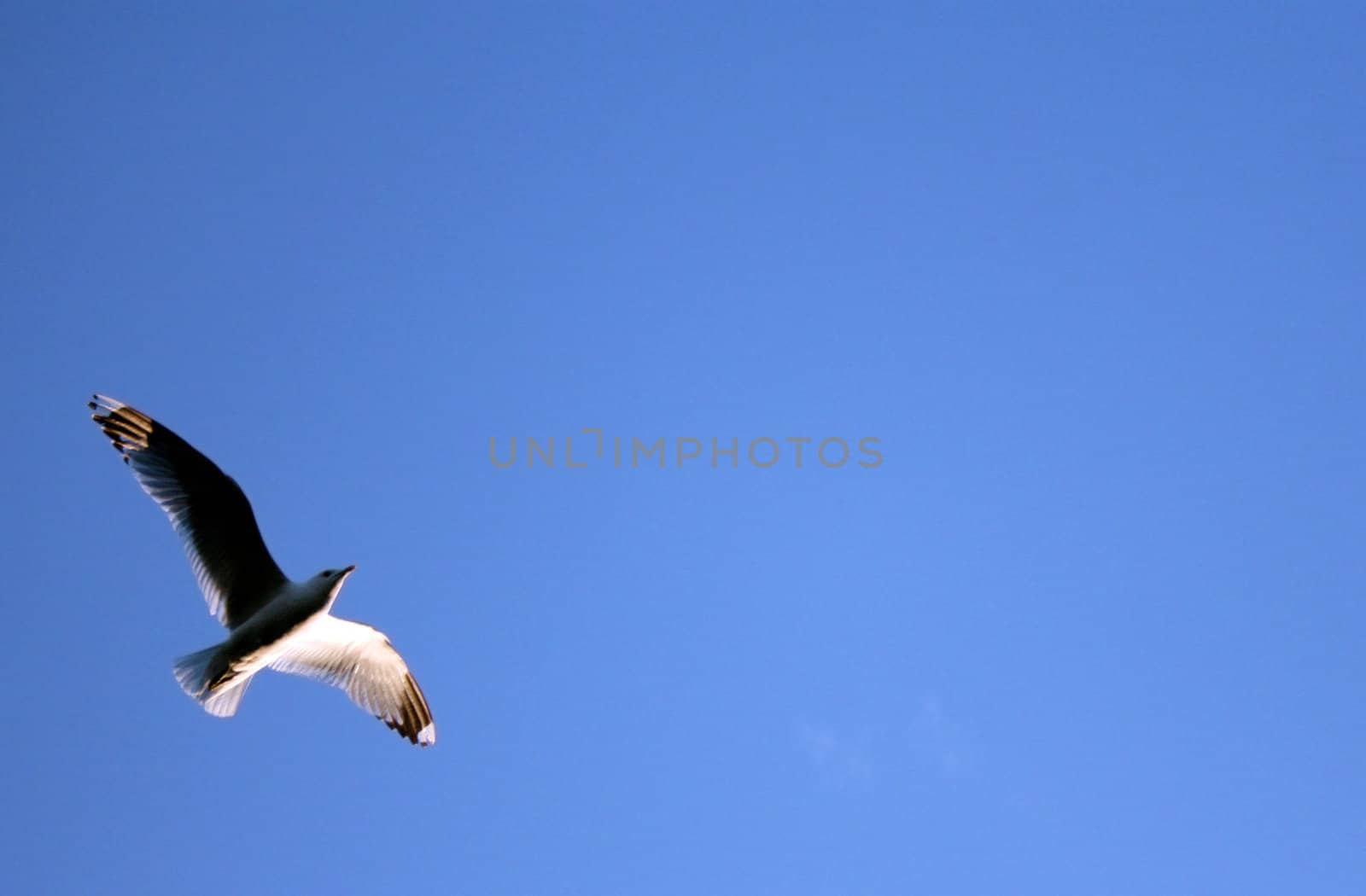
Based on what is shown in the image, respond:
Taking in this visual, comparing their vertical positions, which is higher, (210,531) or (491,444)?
(491,444)

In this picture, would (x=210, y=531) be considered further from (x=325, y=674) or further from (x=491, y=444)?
(x=491, y=444)

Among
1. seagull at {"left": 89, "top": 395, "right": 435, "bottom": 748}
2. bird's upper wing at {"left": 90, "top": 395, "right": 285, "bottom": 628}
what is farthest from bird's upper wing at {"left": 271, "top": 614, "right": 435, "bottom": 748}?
bird's upper wing at {"left": 90, "top": 395, "right": 285, "bottom": 628}

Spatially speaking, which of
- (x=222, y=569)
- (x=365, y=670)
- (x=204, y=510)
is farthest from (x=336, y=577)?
(x=365, y=670)

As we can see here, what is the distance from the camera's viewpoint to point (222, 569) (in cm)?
873

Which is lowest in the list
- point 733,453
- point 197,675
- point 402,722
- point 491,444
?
point 197,675

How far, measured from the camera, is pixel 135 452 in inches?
336

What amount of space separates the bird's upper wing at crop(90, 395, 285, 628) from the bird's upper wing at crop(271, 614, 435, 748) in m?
0.55

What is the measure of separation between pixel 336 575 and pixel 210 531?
37.3 inches

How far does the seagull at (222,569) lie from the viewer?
834 cm

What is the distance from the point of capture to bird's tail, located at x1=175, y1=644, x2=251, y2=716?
325 inches

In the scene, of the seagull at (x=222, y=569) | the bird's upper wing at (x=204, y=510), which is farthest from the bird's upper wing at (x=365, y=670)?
the bird's upper wing at (x=204, y=510)

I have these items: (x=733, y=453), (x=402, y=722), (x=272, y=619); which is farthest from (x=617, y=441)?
(x=272, y=619)

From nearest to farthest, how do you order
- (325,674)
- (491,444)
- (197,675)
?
(197,675)
(325,674)
(491,444)

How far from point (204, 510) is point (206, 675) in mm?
1077
